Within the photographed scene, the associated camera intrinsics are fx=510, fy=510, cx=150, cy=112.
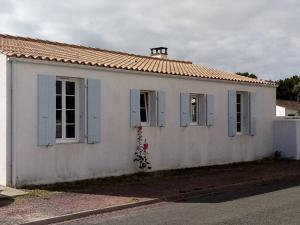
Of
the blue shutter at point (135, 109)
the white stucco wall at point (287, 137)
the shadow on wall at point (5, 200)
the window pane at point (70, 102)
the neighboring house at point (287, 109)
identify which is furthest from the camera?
the neighboring house at point (287, 109)

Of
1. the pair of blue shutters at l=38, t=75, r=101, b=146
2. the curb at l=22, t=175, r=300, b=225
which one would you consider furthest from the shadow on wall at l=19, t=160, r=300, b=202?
the pair of blue shutters at l=38, t=75, r=101, b=146

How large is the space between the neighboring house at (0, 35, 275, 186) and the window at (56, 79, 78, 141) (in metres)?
0.03

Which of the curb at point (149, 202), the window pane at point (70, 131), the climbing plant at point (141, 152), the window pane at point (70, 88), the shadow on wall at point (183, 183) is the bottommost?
the curb at point (149, 202)

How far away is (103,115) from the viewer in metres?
14.0

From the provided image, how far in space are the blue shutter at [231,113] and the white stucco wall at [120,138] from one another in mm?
221

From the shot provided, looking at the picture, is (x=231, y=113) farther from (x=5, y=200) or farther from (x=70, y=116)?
(x=5, y=200)

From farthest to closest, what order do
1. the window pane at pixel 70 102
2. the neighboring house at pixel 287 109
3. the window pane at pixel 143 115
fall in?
the neighboring house at pixel 287 109 < the window pane at pixel 143 115 < the window pane at pixel 70 102

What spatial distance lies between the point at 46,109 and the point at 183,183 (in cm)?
406

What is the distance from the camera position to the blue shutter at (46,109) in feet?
40.0

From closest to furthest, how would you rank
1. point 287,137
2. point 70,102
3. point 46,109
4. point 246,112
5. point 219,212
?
point 219,212, point 46,109, point 70,102, point 246,112, point 287,137

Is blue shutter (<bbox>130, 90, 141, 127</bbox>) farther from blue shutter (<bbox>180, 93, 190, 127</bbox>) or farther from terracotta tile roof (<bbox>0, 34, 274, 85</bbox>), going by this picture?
blue shutter (<bbox>180, 93, 190, 127</bbox>)

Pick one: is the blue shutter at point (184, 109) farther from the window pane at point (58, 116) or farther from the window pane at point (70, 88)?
the window pane at point (58, 116)

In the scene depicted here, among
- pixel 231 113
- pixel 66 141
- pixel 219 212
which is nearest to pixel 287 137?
pixel 231 113

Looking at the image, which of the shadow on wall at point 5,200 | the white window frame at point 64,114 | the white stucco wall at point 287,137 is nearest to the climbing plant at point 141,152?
the white window frame at point 64,114
